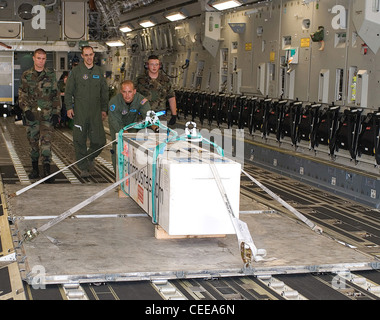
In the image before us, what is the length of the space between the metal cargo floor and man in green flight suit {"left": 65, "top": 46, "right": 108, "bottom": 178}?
2551mm

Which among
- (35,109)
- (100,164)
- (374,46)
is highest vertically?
(374,46)

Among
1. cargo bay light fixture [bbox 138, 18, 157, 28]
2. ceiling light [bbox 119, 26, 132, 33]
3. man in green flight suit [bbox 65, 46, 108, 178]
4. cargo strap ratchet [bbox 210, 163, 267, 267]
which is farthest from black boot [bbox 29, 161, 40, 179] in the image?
ceiling light [bbox 119, 26, 132, 33]

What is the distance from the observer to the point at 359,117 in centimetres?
930

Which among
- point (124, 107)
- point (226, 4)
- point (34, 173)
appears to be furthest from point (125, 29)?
point (124, 107)

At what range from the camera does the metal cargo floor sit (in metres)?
5.38

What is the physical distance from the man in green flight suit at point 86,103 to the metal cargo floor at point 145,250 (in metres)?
2.55

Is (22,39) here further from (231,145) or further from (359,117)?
(359,117)

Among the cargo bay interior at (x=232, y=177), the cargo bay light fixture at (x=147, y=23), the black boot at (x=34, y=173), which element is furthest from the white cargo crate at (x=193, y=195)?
the cargo bay light fixture at (x=147, y=23)

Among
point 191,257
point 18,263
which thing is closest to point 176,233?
point 191,257

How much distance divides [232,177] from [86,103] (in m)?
4.46

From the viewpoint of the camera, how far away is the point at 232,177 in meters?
6.14

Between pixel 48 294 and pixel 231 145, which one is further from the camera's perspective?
pixel 231 145

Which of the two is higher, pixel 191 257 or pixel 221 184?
pixel 221 184
